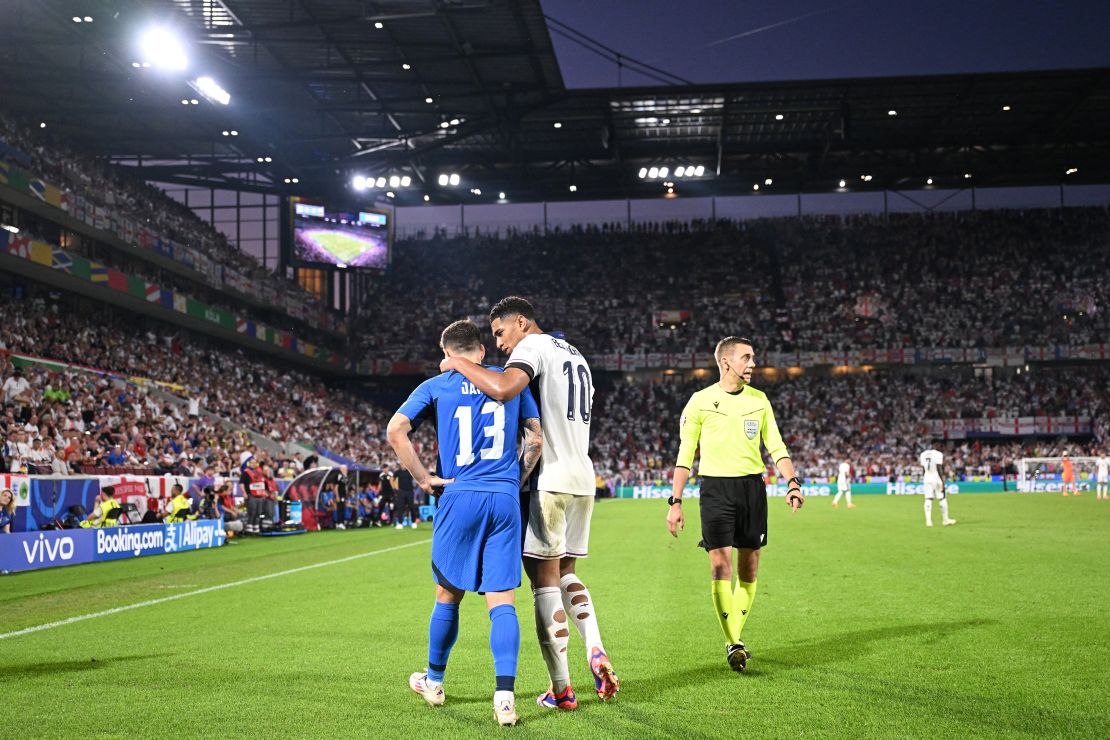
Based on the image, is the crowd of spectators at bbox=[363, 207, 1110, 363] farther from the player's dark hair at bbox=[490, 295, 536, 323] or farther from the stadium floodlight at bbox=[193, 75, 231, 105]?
the player's dark hair at bbox=[490, 295, 536, 323]

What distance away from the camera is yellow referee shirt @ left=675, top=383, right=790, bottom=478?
24.3ft

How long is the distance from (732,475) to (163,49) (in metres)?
29.1

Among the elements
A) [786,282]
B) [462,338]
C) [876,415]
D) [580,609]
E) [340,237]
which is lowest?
[580,609]

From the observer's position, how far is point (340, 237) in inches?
1687

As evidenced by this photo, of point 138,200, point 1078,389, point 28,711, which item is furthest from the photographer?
point 1078,389

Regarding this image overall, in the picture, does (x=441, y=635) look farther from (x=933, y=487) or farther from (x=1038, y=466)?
(x=1038, y=466)

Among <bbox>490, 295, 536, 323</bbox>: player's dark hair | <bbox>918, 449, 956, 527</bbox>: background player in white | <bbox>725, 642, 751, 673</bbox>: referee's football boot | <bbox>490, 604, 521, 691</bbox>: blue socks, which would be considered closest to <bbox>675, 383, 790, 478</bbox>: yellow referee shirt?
<bbox>725, 642, 751, 673</bbox>: referee's football boot

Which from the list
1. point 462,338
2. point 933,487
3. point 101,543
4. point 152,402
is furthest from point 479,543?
point 152,402

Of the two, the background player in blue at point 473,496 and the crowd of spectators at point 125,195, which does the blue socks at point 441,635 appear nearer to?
the background player in blue at point 473,496

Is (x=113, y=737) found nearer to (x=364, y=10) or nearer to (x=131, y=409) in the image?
(x=131, y=409)

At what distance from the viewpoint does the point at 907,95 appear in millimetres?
43938

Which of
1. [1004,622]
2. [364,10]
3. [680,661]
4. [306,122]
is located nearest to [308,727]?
[680,661]

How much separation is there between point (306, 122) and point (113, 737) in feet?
138

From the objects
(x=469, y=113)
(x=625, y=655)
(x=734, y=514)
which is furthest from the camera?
(x=469, y=113)
